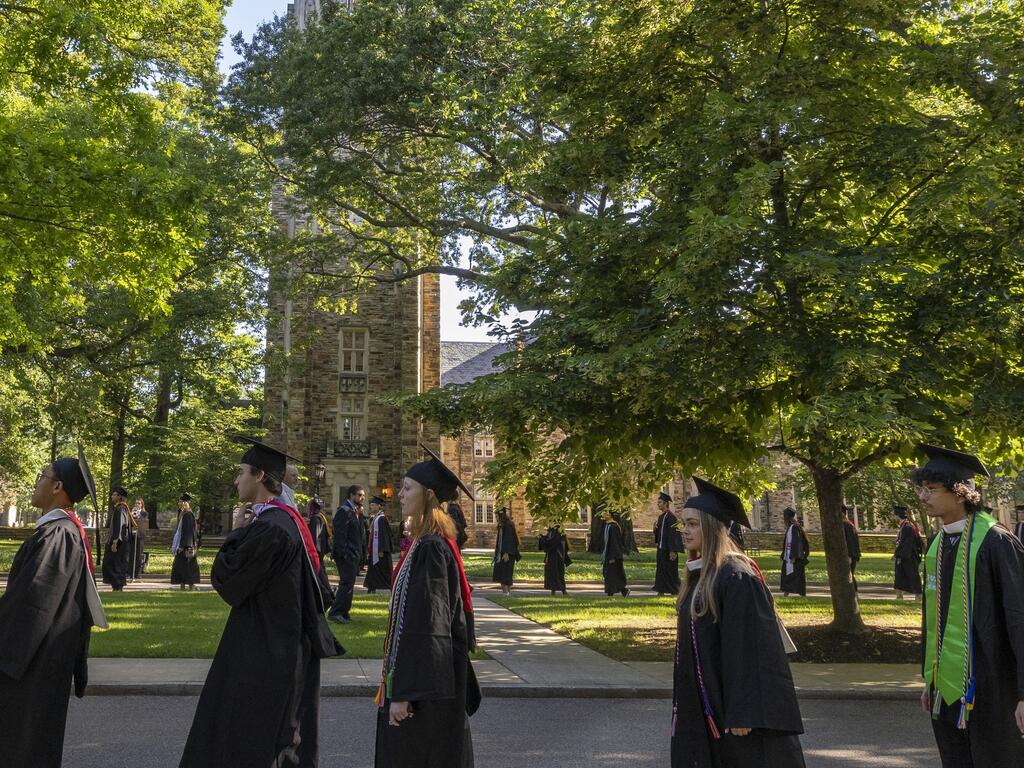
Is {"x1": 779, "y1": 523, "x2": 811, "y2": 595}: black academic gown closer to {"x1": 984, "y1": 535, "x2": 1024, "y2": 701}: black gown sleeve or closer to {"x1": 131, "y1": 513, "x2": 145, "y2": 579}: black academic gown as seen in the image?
{"x1": 131, "y1": 513, "x2": 145, "y2": 579}: black academic gown

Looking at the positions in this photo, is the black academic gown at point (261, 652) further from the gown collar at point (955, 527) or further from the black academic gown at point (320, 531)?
the black academic gown at point (320, 531)

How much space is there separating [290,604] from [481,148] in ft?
58.4

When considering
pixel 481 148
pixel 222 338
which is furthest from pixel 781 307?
pixel 222 338

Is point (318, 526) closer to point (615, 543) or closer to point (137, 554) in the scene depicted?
point (615, 543)

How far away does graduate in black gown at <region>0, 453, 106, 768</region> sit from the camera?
4.99m

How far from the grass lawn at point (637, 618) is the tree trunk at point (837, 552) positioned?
96 centimetres

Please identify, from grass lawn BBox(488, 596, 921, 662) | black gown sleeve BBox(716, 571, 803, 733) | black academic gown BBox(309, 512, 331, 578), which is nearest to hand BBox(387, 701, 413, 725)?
black gown sleeve BBox(716, 571, 803, 733)

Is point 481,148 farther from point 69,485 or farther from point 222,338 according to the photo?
point 69,485

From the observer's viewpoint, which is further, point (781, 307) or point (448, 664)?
point (781, 307)

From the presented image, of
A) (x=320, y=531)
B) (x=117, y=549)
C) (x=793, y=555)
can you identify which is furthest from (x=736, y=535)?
(x=793, y=555)

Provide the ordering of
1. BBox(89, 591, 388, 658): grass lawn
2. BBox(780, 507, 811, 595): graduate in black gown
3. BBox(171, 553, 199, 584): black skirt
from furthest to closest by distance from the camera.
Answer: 1. BBox(780, 507, 811, 595): graduate in black gown
2. BBox(171, 553, 199, 584): black skirt
3. BBox(89, 591, 388, 658): grass lawn

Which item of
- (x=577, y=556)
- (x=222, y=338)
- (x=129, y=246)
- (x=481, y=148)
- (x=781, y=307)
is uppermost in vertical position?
(x=481, y=148)

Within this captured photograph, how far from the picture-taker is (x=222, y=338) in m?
32.3

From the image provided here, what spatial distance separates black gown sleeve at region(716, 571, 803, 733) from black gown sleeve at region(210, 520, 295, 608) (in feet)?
7.37
